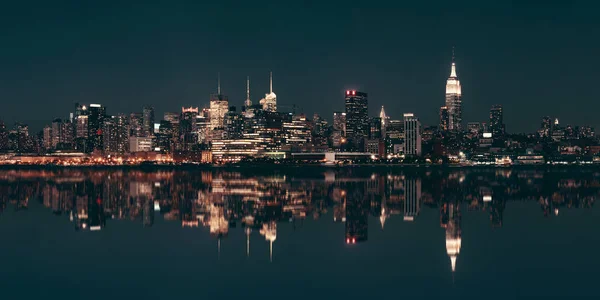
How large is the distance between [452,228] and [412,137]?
161953 mm

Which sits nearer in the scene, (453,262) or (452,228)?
(453,262)

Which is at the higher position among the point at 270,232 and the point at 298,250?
the point at 270,232

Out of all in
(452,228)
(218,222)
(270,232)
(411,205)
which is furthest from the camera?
(411,205)

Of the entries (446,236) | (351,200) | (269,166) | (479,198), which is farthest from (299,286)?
(269,166)

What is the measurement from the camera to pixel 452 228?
29781 millimetres

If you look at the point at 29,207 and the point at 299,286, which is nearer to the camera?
the point at 299,286

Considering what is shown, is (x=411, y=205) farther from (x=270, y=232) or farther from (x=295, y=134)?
(x=295, y=134)

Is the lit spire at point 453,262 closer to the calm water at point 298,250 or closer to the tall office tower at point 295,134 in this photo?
the calm water at point 298,250

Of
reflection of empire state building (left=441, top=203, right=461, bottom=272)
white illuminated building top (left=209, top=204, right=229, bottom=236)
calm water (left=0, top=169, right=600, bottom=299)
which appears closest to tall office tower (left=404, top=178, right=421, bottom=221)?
calm water (left=0, top=169, right=600, bottom=299)

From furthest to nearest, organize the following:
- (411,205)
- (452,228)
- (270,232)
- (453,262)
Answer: (411,205) < (452,228) < (270,232) < (453,262)

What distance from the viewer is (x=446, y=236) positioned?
2730cm

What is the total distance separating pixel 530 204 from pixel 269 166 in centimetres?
11284

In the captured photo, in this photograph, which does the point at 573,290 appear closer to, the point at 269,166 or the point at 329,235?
the point at 329,235

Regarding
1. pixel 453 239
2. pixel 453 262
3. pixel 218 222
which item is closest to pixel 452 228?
pixel 453 239
